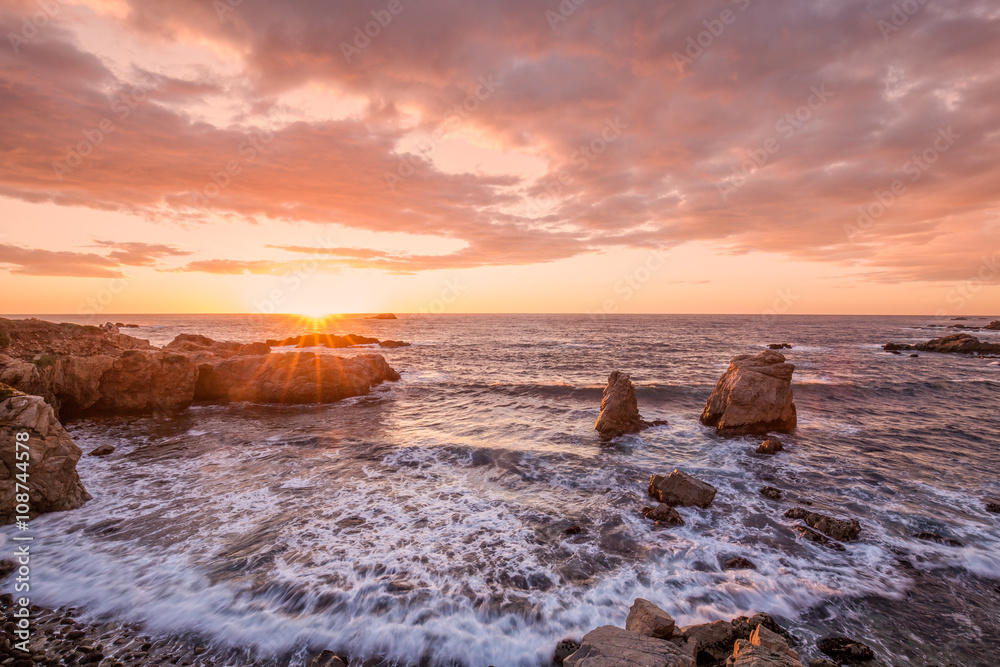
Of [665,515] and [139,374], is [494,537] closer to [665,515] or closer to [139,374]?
[665,515]

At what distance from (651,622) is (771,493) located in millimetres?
8492

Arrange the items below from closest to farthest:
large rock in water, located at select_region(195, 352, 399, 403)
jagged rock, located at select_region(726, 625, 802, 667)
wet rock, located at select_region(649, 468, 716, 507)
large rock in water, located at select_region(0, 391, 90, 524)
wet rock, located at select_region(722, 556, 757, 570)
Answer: jagged rock, located at select_region(726, 625, 802, 667)
wet rock, located at select_region(722, 556, 757, 570)
large rock in water, located at select_region(0, 391, 90, 524)
wet rock, located at select_region(649, 468, 716, 507)
large rock in water, located at select_region(195, 352, 399, 403)

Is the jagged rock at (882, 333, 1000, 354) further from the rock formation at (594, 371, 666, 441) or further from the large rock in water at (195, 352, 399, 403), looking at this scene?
the large rock in water at (195, 352, 399, 403)

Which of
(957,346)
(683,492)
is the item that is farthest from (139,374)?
(957,346)

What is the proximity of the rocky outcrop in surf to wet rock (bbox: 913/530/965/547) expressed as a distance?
26.2m

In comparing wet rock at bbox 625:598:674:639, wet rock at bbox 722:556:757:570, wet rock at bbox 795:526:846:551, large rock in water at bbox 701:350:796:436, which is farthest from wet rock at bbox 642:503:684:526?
large rock in water at bbox 701:350:796:436

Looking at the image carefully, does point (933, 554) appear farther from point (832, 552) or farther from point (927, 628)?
point (927, 628)

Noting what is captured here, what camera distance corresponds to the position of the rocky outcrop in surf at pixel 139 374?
52.9ft

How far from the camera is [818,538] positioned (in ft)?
31.4

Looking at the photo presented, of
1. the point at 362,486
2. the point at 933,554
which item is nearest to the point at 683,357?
the point at 933,554

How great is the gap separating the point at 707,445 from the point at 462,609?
13.7 metres

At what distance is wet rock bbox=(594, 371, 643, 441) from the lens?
704 inches

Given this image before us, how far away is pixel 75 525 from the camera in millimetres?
9602

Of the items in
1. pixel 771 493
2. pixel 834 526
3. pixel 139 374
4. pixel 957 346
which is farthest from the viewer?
pixel 957 346
